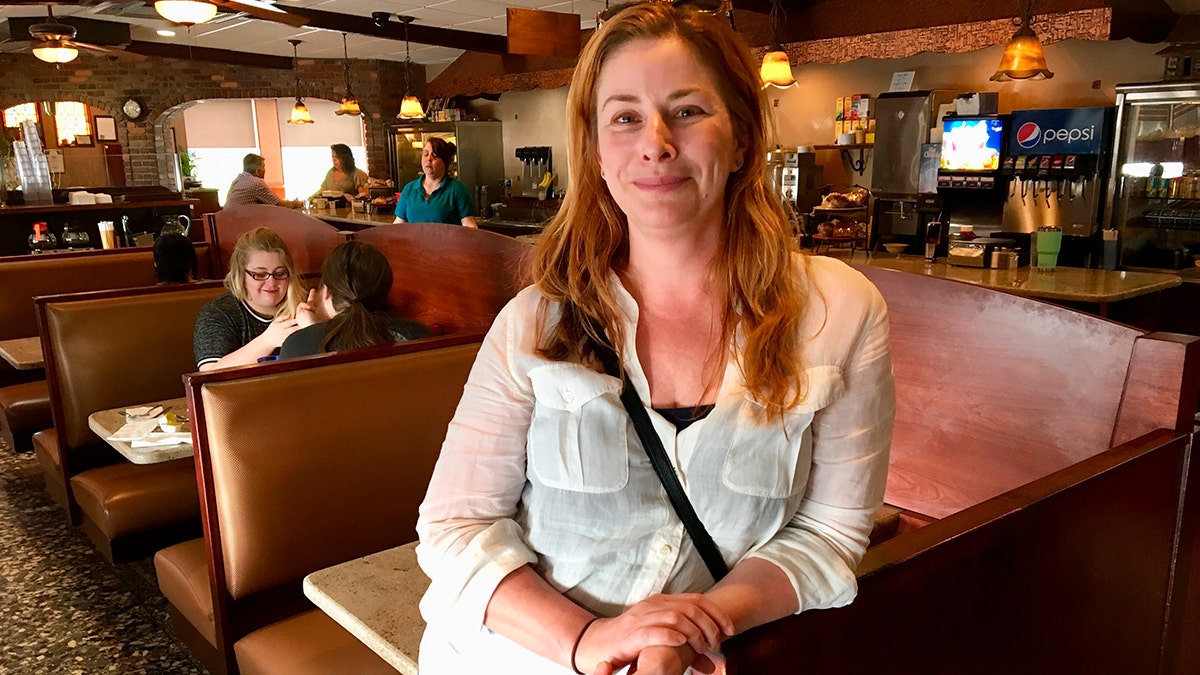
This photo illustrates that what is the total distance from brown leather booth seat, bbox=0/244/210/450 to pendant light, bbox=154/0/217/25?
1.63 meters

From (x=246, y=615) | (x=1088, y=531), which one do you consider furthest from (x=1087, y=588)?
(x=246, y=615)

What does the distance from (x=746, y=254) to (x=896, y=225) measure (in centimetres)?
Result: 641

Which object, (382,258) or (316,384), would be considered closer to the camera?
(316,384)

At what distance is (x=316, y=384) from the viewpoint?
229 centimetres

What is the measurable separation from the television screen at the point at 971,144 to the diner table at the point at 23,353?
5824 mm

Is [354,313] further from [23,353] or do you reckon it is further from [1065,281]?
[1065,281]

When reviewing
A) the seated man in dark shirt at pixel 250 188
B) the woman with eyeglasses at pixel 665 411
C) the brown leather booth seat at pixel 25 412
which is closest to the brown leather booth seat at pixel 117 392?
the brown leather booth seat at pixel 25 412

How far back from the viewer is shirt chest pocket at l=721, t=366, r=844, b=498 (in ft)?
4.00

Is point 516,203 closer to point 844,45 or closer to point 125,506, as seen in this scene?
point 844,45

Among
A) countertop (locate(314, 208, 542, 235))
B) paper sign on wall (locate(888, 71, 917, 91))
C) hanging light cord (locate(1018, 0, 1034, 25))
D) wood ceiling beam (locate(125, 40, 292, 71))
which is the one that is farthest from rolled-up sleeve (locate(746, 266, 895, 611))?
wood ceiling beam (locate(125, 40, 292, 71))

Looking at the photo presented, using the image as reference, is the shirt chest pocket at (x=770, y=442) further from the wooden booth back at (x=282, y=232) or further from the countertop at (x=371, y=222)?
the countertop at (x=371, y=222)

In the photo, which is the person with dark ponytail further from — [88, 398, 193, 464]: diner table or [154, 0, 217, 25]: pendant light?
[154, 0, 217, 25]: pendant light

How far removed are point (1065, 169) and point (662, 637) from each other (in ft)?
19.4

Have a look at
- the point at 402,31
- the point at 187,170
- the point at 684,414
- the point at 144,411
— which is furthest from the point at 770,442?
the point at 187,170
